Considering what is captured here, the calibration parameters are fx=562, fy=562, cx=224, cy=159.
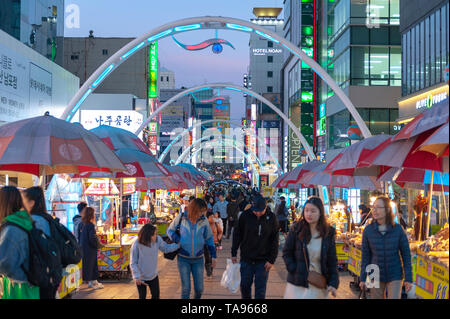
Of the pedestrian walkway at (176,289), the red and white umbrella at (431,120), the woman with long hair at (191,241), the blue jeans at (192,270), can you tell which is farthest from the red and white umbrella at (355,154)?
the blue jeans at (192,270)

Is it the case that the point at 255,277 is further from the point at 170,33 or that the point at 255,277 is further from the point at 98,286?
the point at 170,33

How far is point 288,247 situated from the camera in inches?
251

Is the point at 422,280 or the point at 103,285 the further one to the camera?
the point at 103,285

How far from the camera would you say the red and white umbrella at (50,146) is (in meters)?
7.73

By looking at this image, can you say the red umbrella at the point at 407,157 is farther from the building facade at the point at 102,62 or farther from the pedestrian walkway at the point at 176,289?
the building facade at the point at 102,62

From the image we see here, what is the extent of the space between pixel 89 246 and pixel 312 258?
22.3 feet

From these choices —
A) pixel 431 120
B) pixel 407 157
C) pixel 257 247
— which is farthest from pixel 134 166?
pixel 431 120

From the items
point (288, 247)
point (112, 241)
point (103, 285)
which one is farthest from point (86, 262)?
point (288, 247)

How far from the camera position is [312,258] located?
618 cm

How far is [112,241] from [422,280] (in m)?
8.27

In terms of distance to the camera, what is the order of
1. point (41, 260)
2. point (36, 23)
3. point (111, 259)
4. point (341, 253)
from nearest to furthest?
point (41, 260) → point (111, 259) → point (341, 253) → point (36, 23)

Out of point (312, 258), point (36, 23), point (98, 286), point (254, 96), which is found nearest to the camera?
point (312, 258)

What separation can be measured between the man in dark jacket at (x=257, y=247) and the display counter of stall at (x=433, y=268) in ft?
6.59
